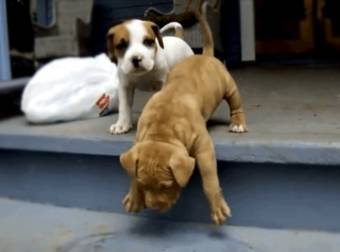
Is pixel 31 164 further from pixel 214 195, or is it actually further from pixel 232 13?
pixel 232 13

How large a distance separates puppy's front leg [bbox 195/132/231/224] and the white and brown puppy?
33cm

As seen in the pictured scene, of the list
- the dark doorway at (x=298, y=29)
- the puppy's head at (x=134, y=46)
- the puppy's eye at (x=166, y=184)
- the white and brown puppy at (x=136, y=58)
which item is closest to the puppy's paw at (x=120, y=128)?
the white and brown puppy at (x=136, y=58)

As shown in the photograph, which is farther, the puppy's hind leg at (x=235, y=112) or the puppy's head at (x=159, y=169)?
the puppy's hind leg at (x=235, y=112)

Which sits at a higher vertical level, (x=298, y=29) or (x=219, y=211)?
(x=298, y=29)

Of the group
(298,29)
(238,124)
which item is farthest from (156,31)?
(298,29)

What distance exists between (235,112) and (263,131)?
0.38ft

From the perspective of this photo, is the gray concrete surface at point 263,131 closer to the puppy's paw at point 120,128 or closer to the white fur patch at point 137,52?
the puppy's paw at point 120,128

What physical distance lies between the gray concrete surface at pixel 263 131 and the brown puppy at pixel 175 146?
12 cm

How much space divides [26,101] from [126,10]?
1967 mm

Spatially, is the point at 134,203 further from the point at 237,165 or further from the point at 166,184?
the point at 237,165

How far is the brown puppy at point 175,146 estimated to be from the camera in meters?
1.44

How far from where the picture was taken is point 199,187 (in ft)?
5.71

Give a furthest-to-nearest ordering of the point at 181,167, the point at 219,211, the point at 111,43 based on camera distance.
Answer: the point at 111,43 < the point at 219,211 < the point at 181,167

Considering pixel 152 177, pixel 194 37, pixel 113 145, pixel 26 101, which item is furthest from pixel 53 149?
pixel 194 37
